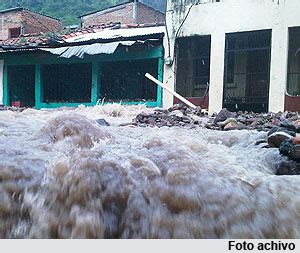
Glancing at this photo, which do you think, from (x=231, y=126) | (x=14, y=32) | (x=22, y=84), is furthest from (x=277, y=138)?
(x=14, y=32)

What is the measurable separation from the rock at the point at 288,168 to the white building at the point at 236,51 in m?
6.68

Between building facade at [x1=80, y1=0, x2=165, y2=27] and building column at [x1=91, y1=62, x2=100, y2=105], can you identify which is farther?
building facade at [x1=80, y1=0, x2=165, y2=27]

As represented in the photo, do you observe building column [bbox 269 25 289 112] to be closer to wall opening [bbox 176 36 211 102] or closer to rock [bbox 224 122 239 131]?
wall opening [bbox 176 36 211 102]

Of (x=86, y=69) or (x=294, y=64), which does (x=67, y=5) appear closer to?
(x=86, y=69)

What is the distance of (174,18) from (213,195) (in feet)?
30.4

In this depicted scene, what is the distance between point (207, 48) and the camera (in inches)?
456

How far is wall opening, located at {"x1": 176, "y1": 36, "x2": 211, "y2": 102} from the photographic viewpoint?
37.0ft

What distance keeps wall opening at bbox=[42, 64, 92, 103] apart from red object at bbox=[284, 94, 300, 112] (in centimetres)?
665

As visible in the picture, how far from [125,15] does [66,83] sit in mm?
7215

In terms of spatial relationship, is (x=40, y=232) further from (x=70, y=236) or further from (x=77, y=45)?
(x=77, y=45)

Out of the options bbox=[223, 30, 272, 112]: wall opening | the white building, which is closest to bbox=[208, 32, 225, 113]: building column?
the white building

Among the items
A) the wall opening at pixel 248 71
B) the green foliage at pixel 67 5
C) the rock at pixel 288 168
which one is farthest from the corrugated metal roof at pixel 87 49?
the green foliage at pixel 67 5

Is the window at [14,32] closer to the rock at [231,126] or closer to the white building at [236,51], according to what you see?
the white building at [236,51]

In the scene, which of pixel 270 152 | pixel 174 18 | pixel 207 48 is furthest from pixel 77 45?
pixel 270 152
